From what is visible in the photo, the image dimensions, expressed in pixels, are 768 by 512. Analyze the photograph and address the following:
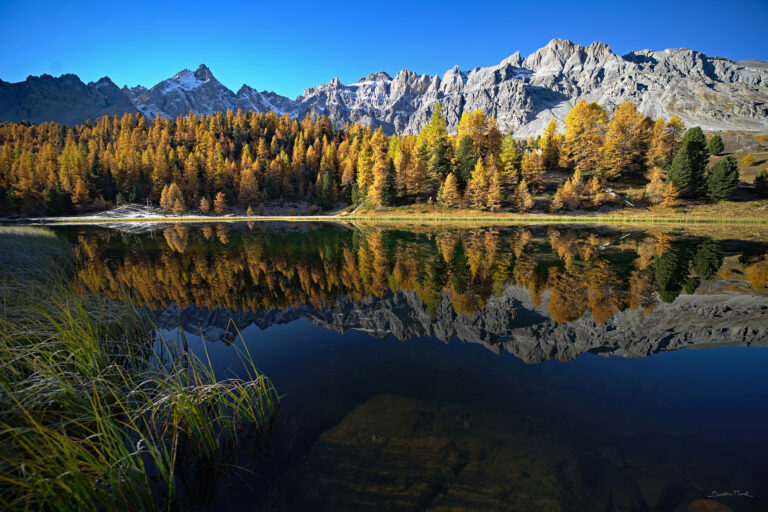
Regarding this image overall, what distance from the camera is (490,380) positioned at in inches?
296

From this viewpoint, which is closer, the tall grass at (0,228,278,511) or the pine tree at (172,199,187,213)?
the tall grass at (0,228,278,511)

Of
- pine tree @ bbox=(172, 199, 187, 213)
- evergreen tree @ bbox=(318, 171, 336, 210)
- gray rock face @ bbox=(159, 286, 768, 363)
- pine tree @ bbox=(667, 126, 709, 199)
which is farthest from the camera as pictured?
evergreen tree @ bbox=(318, 171, 336, 210)

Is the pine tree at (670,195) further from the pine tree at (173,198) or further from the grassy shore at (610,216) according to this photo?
the pine tree at (173,198)

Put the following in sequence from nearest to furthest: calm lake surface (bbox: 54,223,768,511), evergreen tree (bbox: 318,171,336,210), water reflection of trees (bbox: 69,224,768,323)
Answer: calm lake surface (bbox: 54,223,768,511), water reflection of trees (bbox: 69,224,768,323), evergreen tree (bbox: 318,171,336,210)

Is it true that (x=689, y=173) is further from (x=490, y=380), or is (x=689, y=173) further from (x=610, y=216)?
(x=490, y=380)

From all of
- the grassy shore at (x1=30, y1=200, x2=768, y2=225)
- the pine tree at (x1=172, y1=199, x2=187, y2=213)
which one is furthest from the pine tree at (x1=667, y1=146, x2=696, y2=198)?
the pine tree at (x1=172, y1=199, x2=187, y2=213)

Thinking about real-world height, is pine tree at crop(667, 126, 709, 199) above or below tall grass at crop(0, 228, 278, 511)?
above

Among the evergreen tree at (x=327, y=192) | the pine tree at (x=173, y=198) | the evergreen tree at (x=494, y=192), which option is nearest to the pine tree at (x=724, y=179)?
the evergreen tree at (x=494, y=192)

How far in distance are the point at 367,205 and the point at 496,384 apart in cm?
6670

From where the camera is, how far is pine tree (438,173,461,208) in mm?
60156

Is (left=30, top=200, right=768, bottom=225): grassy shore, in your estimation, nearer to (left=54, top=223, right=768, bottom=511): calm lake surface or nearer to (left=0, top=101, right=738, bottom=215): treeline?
(left=0, top=101, right=738, bottom=215): treeline

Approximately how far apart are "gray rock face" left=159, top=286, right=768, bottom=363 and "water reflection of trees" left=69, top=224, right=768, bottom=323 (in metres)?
0.68

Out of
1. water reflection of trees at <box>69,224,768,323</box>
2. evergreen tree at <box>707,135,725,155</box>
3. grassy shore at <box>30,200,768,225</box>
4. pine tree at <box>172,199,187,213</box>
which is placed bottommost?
water reflection of trees at <box>69,224,768,323</box>

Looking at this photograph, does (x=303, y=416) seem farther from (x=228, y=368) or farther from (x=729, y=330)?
(x=729, y=330)
